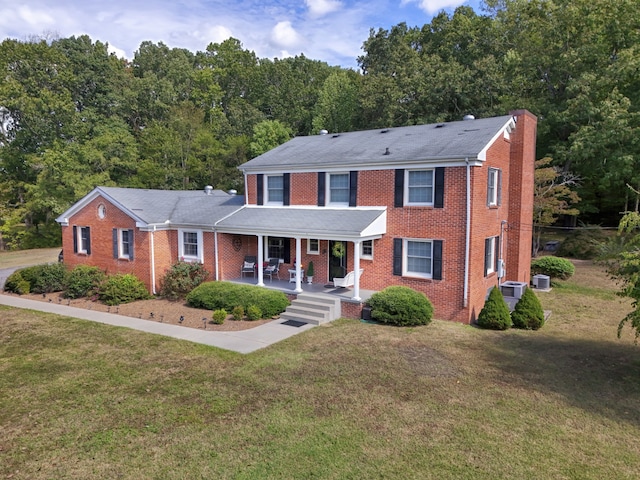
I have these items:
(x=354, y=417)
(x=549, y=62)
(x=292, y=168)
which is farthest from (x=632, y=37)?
(x=354, y=417)

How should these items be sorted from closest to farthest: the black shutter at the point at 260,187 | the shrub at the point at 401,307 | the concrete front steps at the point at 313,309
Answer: the shrub at the point at 401,307
the concrete front steps at the point at 313,309
the black shutter at the point at 260,187

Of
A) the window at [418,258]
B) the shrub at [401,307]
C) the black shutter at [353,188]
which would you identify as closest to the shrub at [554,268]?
the window at [418,258]

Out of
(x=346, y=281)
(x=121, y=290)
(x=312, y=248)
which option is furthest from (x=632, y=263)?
(x=121, y=290)

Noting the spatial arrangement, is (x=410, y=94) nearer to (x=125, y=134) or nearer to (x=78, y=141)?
(x=125, y=134)

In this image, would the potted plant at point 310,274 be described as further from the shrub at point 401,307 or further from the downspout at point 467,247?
the downspout at point 467,247

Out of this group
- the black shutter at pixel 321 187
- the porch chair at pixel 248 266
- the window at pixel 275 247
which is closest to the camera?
the black shutter at pixel 321 187

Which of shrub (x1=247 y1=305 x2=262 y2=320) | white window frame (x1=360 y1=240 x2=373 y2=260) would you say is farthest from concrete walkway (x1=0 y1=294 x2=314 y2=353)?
white window frame (x1=360 y1=240 x2=373 y2=260)
